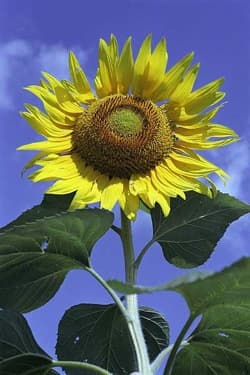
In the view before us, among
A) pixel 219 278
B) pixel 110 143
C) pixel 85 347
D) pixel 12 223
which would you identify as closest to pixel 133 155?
pixel 110 143

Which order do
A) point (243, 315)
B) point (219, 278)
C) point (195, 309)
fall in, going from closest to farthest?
point (219, 278) < point (195, 309) < point (243, 315)

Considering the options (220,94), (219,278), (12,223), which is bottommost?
(219,278)

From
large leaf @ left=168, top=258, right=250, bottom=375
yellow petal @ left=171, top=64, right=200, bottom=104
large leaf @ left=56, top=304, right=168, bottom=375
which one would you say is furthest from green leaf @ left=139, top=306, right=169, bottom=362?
yellow petal @ left=171, top=64, right=200, bottom=104

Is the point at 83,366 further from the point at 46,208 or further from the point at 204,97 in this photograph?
the point at 204,97

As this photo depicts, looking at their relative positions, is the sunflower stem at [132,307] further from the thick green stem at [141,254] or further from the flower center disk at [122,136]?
the flower center disk at [122,136]

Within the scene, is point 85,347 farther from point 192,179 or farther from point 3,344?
point 192,179

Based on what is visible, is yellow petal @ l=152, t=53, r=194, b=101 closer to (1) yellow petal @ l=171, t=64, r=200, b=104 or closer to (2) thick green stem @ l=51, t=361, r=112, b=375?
(1) yellow petal @ l=171, t=64, r=200, b=104

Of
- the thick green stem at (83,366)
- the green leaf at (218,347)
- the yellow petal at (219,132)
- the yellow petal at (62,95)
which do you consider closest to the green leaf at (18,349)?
the thick green stem at (83,366)
